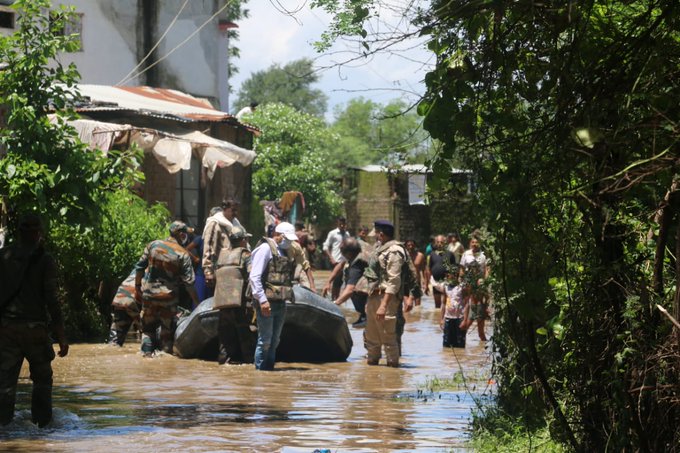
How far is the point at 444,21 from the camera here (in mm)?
6113

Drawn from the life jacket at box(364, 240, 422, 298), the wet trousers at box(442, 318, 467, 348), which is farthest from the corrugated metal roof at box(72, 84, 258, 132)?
the life jacket at box(364, 240, 422, 298)

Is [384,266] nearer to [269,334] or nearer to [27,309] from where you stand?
[269,334]

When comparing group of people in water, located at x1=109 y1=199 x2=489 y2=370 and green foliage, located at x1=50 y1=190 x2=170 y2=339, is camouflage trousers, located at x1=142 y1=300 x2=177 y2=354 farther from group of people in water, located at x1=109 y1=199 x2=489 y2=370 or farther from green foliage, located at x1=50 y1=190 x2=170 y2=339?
green foliage, located at x1=50 y1=190 x2=170 y2=339

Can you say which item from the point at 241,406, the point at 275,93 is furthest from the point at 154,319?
the point at 275,93

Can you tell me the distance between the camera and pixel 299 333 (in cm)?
1666

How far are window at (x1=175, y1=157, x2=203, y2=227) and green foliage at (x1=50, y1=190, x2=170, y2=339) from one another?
743cm

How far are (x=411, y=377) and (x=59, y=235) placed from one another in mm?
5617

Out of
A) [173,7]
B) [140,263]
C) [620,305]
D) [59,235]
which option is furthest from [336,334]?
[173,7]

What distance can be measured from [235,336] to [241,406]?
3.91m

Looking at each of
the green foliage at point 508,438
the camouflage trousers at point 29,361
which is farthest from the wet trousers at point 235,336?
the green foliage at point 508,438

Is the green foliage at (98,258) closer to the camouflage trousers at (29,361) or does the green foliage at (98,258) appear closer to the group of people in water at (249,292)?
the group of people in water at (249,292)

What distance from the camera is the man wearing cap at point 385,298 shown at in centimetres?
1579

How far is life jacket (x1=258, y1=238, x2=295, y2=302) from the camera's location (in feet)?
49.1

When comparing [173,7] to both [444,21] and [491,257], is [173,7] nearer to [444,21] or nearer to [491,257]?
[491,257]
